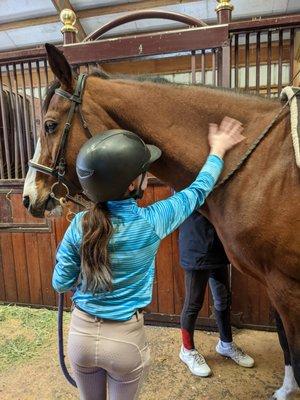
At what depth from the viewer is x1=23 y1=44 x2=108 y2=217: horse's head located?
133 centimetres

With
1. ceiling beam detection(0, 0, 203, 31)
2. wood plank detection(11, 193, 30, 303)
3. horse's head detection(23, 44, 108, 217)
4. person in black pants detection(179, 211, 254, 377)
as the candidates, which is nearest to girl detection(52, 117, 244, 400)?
horse's head detection(23, 44, 108, 217)

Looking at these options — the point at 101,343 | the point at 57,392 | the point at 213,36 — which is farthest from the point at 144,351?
the point at 213,36

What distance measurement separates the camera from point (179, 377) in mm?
2029

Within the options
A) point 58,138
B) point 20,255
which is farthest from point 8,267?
point 58,138

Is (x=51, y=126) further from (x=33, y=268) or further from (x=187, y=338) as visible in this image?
(x=33, y=268)

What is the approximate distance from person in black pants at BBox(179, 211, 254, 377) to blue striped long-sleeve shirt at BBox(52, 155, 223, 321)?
820mm

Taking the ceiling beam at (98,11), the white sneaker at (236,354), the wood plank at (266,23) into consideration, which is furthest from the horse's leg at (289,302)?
the ceiling beam at (98,11)

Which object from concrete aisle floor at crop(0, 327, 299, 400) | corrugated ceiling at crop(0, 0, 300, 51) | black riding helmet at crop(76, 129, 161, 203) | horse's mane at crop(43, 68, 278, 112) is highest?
corrugated ceiling at crop(0, 0, 300, 51)

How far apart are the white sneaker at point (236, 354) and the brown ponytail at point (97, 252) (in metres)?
1.52

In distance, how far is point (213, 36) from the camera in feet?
6.64

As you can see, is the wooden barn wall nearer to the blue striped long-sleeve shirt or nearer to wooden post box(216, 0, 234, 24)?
wooden post box(216, 0, 234, 24)

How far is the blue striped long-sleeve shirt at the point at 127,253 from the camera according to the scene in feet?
3.32

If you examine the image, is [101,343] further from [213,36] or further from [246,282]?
[213,36]

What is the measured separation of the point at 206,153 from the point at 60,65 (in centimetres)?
70
